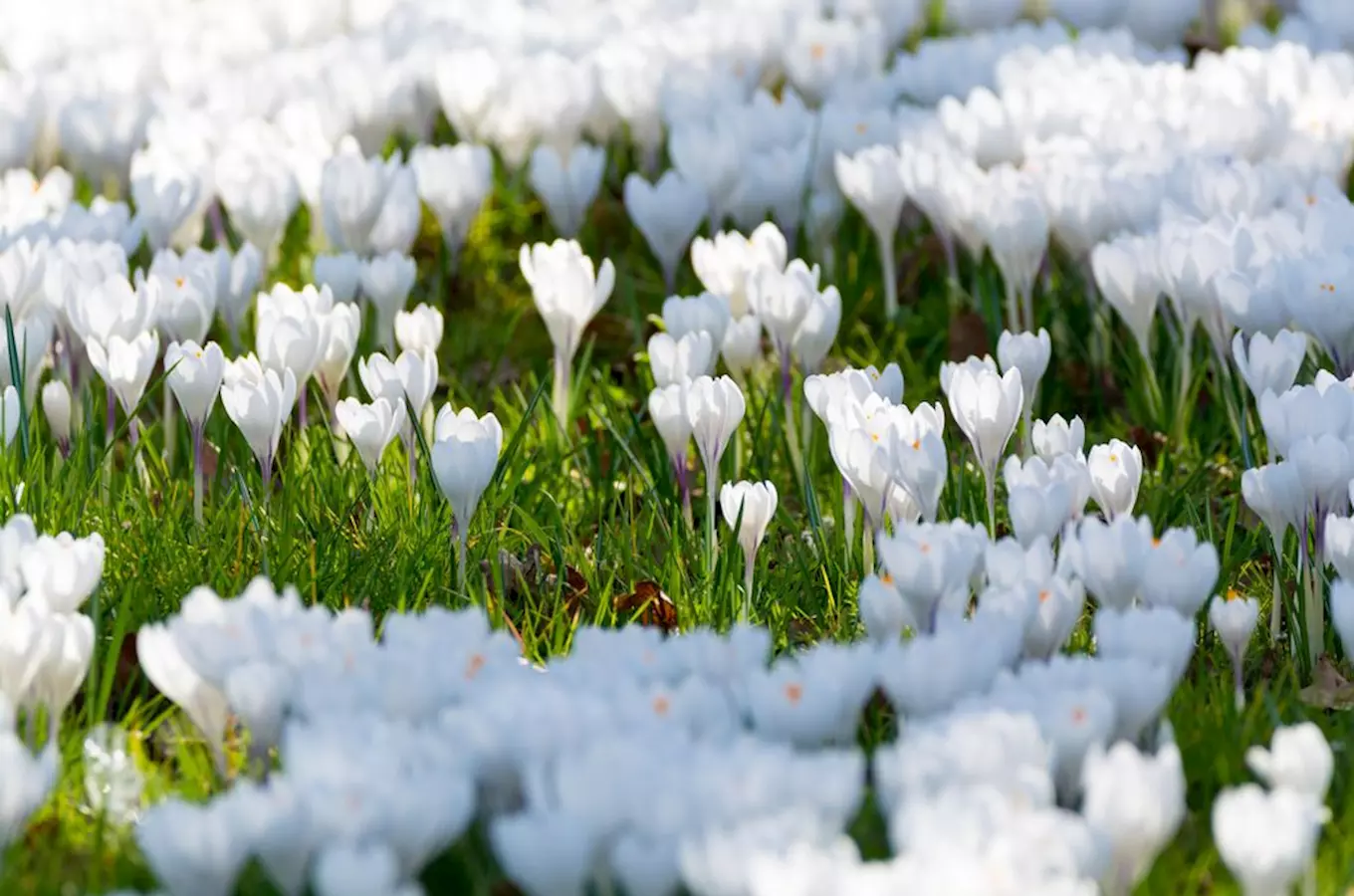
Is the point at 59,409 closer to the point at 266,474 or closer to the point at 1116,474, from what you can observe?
the point at 266,474

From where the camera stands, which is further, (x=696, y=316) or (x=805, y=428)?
(x=805, y=428)

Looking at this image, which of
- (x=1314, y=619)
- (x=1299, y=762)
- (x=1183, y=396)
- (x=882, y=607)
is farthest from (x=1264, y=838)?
(x=1183, y=396)

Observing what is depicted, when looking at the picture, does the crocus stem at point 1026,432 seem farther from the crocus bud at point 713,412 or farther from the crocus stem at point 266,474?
the crocus stem at point 266,474

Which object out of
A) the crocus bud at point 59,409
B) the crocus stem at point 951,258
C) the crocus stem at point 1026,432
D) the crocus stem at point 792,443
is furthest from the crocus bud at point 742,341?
the crocus bud at point 59,409

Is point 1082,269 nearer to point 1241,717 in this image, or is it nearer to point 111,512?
point 1241,717

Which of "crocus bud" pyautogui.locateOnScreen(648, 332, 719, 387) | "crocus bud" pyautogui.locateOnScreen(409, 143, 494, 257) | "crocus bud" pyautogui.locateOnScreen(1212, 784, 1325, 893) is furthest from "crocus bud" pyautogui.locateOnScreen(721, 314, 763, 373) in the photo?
"crocus bud" pyautogui.locateOnScreen(1212, 784, 1325, 893)

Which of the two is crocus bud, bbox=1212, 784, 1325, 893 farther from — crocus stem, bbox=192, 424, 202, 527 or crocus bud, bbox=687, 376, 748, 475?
crocus stem, bbox=192, 424, 202, 527

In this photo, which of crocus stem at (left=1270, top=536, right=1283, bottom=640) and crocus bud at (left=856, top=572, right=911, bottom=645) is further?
crocus stem at (left=1270, top=536, right=1283, bottom=640)
